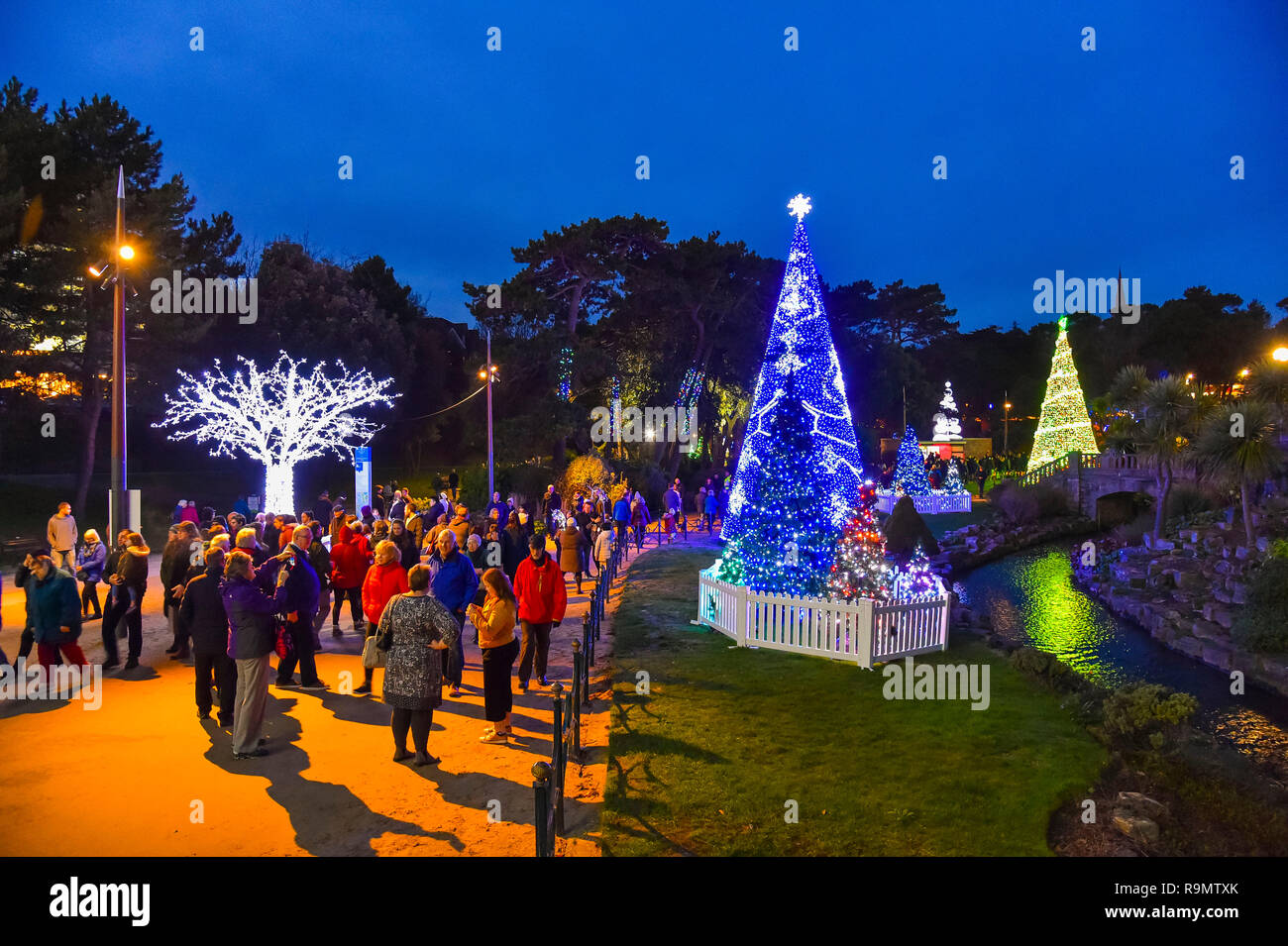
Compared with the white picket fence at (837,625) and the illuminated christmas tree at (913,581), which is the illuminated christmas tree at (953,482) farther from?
the white picket fence at (837,625)

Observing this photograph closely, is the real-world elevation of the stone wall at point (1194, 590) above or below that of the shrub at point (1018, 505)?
below

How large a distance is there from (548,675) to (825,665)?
3.52 metres

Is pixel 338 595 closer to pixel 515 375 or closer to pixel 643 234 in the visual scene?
pixel 515 375

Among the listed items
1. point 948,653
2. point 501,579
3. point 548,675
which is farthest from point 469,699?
point 948,653

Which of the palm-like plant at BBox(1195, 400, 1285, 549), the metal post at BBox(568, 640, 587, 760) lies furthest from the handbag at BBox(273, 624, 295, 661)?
the palm-like plant at BBox(1195, 400, 1285, 549)

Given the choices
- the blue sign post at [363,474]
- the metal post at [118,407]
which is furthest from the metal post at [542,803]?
the blue sign post at [363,474]

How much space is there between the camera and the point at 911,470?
32.6 metres

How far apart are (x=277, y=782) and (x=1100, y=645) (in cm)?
1312

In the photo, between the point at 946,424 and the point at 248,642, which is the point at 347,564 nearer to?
the point at 248,642

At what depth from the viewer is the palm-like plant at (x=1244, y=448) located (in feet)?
54.1

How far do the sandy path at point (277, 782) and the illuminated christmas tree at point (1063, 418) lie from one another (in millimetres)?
31640

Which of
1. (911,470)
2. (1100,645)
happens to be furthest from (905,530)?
(911,470)

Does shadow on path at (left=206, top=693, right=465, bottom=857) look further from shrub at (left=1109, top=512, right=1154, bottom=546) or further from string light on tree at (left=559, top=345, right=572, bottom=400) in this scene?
shrub at (left=1109, top=512, right=1154, bottom=546)

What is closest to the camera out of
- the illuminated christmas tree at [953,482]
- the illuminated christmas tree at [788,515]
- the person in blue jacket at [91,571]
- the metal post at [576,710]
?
the metal post at [576,710]
